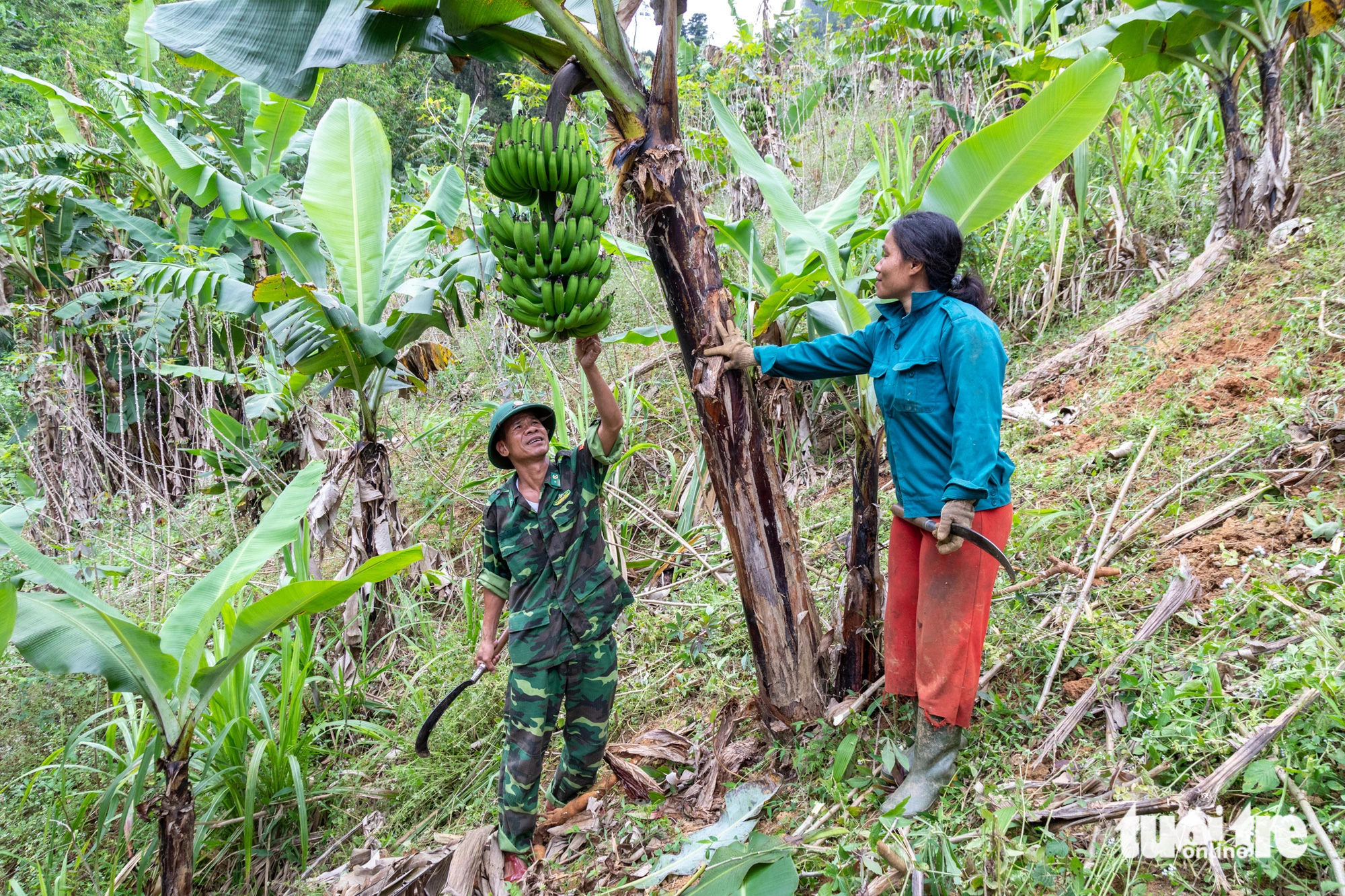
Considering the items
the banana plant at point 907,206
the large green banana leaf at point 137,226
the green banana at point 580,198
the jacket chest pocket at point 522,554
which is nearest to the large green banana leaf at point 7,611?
the jacket chest pocket at point 522,554

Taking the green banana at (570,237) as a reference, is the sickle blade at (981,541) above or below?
below

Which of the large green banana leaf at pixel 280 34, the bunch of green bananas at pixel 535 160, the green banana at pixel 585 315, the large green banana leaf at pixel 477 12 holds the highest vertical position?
the large green banana leaf at pixel 280 34

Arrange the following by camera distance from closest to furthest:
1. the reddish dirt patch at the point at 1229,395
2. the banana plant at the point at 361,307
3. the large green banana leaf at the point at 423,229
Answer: the reddish dirt patch at the point at 1229,395 → the banana plant at the point at 361,307 → the large green banana leaf at the point at 423,229

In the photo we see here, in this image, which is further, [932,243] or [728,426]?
[728,426]

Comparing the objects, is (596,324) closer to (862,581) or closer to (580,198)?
(580,198)

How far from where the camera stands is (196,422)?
615cm

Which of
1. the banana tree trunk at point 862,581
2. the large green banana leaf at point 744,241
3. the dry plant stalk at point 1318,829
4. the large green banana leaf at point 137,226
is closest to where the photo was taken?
the dry plant stalk at point 1318,829

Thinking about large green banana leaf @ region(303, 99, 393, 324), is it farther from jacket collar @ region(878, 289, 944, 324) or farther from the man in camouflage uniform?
jacket collar @ region(878, 289, 944, 324)

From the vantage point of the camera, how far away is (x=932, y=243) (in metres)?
2.13

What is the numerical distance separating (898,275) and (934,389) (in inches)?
13.7

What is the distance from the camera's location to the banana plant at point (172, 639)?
7.65ft

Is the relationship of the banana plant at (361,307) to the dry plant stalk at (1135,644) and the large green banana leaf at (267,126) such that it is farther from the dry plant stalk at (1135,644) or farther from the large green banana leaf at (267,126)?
the dry plant stalk at (1135,644)

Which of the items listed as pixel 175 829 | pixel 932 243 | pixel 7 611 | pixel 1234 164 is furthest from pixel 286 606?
pixel 1234 164

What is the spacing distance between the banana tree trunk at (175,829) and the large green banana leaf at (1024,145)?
10.4 ft
